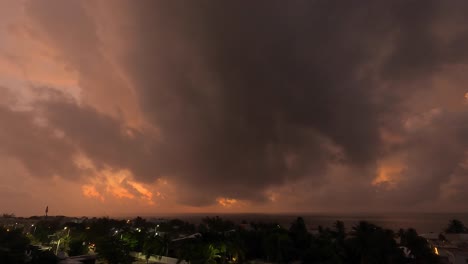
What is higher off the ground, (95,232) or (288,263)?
(95,232)

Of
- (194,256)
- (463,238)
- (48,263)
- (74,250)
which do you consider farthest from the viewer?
(463,238)

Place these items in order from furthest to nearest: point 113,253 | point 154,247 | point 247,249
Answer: point 247,249, point 154,247, point 113,253

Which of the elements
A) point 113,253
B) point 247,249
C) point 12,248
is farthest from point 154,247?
point 12,248

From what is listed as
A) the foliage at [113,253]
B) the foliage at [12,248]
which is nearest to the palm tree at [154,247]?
the foliage at [113,253]

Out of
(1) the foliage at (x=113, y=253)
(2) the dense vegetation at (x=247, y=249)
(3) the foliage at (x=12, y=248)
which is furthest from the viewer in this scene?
(1) the foliage at (x=113, y=253)

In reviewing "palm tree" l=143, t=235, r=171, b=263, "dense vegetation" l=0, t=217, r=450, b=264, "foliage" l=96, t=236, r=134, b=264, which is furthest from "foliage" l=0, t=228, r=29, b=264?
"palm tree" l=143, t=235, r=171, b=263

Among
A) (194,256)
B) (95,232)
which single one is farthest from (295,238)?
(95,232)

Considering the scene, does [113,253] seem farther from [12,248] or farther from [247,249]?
[247,249]

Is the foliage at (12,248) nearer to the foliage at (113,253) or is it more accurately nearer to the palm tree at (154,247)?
the foliage at (113,253)

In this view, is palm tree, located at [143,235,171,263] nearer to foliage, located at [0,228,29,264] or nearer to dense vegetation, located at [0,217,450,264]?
dense vegetation, located at [0,217,450,264]

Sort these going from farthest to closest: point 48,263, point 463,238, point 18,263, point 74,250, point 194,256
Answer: point 463,238, point 74,250, point 194,256, point 48,263, point 18,263

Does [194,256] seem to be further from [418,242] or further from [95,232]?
[95,232]
